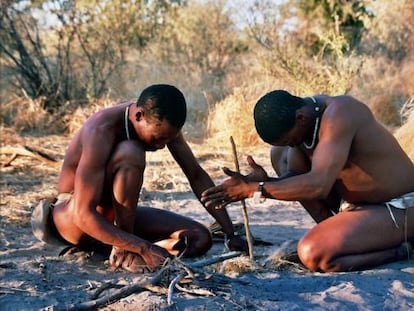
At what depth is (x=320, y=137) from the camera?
318 centimetres

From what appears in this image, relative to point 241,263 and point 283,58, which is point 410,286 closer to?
point 241,263

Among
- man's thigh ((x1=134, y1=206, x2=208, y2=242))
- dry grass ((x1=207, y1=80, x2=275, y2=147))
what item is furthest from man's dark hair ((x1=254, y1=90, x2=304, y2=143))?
dry grass ((x1=207, y1=80, x2=275, y2=147))

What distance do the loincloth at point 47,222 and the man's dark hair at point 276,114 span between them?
1163 mm

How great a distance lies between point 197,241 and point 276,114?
38.6 inches

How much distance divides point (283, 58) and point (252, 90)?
1262 mm

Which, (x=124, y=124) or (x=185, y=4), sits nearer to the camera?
(x=124, y=124)

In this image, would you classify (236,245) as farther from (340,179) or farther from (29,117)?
(29,117)

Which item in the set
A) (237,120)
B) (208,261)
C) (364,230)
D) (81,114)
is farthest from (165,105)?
(81,114)

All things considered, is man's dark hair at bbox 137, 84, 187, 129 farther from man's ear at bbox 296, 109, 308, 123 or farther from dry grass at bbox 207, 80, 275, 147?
dry grass at bbox 207, 80, 275, 147

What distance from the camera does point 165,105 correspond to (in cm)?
315

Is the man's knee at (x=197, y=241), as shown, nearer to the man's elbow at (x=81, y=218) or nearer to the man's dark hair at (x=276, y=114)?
the man's elbow at (x=81, y=218)

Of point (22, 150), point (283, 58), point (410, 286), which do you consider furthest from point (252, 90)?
→ point (410, 286)

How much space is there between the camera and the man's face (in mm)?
3189

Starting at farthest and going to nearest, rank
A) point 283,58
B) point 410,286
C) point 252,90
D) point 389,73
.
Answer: point 389,73, point 283,58, point 252,90, point 410,286
